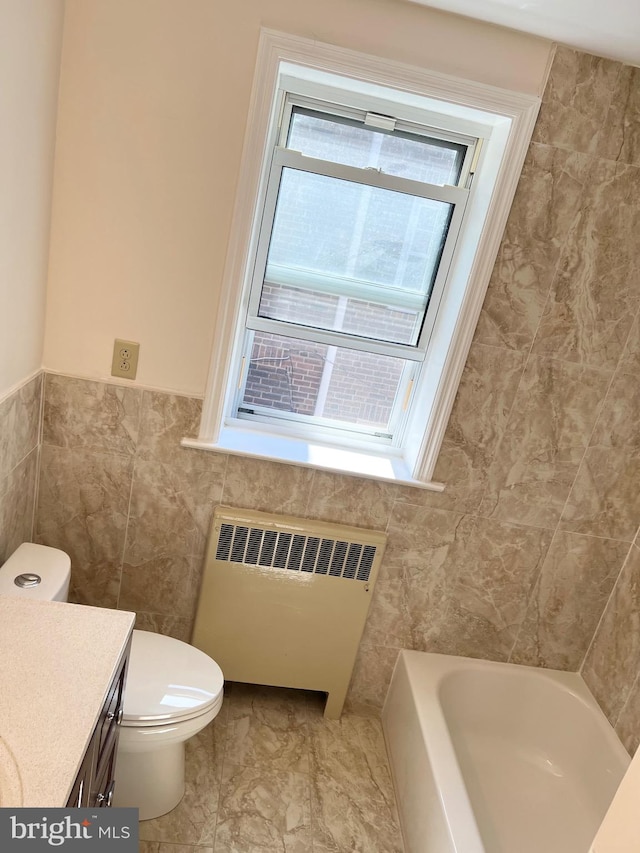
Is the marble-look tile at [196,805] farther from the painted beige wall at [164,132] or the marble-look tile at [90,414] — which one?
the painted beige wall at [164,132]

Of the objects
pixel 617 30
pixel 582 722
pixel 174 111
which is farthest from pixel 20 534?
pixel 617 30

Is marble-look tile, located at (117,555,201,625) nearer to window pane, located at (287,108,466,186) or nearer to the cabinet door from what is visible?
the cabinet door

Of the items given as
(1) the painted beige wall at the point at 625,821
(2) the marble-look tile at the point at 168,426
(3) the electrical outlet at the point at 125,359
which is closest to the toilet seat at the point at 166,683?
(2) the marble-look tile at the point at 168,426

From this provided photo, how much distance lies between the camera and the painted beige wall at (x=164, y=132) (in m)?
1.65

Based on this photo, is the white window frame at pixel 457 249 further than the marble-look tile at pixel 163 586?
No

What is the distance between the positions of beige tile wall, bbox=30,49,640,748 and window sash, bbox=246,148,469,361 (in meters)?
0.22

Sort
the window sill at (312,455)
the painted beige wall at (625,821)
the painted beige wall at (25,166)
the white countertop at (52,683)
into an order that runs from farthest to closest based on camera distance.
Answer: the window sill at (312,455) → the painted beige wall at (25,166) → the white countertop at (52,683) → the painted beige wall at (625,821)

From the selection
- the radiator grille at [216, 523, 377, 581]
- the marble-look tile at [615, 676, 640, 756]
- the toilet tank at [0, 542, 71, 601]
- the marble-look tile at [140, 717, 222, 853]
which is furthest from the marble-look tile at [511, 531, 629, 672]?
the toilet tank at [0, 542, 71, 601]

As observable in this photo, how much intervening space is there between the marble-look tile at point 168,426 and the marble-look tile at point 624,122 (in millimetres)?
1432

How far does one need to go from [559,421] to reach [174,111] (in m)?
1.48

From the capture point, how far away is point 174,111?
1.70 m

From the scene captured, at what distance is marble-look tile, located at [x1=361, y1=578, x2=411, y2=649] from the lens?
221 cm

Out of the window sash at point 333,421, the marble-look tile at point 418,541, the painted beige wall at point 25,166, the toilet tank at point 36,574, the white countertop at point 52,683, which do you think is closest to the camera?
the white countertop at point 52,683

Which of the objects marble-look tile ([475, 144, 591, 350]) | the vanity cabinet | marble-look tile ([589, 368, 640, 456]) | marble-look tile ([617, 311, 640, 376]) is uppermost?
marble-look tile ([475, 144, 591, 350])
